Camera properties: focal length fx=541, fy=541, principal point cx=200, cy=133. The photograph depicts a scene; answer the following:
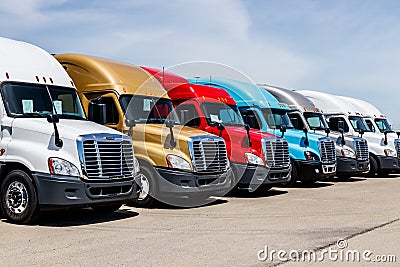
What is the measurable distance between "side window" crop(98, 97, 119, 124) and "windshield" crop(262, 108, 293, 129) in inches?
216

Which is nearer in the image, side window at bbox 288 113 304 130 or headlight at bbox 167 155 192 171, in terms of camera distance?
headlight at bbox 167 155 192 171

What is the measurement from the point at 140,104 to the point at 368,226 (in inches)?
217

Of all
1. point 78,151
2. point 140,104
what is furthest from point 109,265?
point 140,104

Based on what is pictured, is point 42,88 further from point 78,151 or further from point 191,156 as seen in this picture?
point 191,156

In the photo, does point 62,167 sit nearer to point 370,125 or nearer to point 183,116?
point 183,116

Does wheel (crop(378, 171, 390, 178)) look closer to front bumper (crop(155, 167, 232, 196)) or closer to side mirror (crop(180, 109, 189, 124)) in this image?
side mirror (crop(180, 109, 189, 124))

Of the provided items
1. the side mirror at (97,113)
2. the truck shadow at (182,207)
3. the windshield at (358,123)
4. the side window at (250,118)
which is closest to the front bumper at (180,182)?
the truck shadow at (182,207)

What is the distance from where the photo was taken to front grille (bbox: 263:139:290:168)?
13422 millimetres

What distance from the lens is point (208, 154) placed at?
37.6 ft

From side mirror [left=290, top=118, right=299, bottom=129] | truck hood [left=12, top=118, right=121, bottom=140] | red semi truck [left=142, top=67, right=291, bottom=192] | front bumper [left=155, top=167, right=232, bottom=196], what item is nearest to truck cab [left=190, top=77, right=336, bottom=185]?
side mirror [left=290, top=118, right=299, bottom=129]

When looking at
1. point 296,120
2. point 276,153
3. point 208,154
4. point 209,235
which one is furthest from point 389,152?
point 209,235

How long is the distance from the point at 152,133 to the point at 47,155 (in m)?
2.83

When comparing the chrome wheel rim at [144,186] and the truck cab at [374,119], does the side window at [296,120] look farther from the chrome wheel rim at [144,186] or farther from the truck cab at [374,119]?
the chrome wheel rim at [144,186]

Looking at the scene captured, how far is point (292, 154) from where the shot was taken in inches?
629
